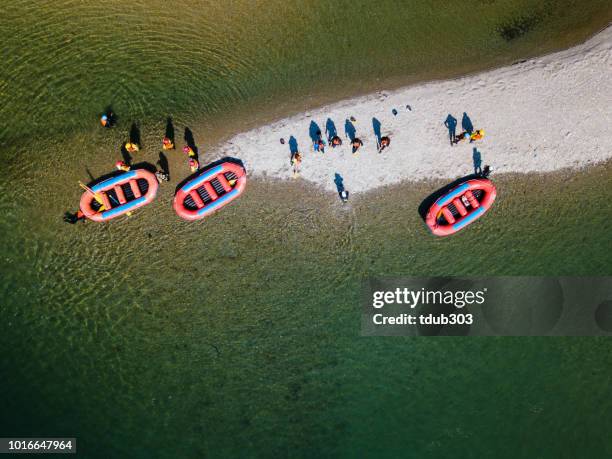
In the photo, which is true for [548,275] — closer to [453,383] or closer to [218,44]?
[453,383]

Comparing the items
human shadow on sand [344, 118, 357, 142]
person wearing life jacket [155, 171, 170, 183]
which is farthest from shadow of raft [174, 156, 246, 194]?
human shadow on sand [344, 118, 357, 142]

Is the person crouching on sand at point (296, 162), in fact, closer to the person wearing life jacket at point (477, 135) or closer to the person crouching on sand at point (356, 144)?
the person crouching on sand at point (356, 144)

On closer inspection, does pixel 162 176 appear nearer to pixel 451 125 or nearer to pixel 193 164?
pixel 193 164

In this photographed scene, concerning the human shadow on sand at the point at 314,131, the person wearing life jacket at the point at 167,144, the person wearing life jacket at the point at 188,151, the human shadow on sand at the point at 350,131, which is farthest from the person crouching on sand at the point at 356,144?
the person wearing life jacket at the point at 167,144

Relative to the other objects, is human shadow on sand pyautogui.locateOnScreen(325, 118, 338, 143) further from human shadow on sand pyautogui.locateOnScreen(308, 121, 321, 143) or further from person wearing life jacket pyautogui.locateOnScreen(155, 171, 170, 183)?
person wearing life jacket pyautogui.locateOnScreen(155, 171, 170, 183)

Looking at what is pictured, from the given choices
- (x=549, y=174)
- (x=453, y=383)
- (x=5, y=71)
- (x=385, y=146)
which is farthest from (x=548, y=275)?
(x=5, y=71)

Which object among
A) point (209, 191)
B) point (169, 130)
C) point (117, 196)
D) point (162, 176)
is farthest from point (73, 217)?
point (209, 191)
